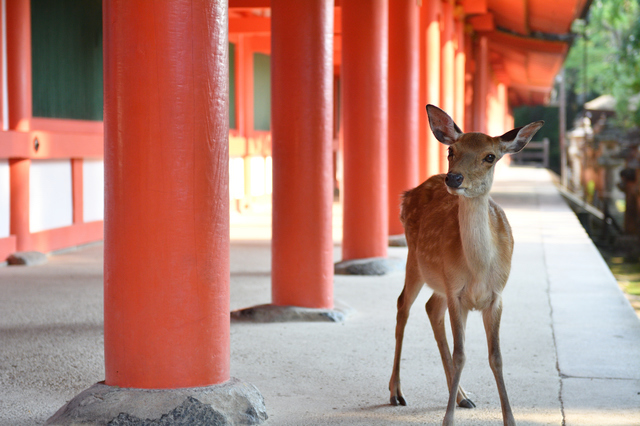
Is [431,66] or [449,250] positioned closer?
[449,250]

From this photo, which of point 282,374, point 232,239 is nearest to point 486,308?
point 282,374

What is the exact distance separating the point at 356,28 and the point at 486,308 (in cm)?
511

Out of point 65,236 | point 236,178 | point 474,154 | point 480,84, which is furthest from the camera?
point 480,84

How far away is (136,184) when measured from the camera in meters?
3.66

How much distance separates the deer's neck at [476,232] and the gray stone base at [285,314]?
101 inches

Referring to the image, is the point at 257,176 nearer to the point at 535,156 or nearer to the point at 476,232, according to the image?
the point at 476,232

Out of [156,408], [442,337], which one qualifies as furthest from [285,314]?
[156,408]

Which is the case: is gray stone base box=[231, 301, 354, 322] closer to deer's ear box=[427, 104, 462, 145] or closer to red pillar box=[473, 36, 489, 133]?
deer's ear box=[427, 104, 462, 145]

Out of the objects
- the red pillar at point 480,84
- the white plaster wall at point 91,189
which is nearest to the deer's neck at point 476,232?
the white plaster wall at point 91,189

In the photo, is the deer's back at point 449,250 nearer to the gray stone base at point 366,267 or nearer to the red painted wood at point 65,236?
the gray stone base at point 366,267

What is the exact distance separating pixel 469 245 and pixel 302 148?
8.46 feet

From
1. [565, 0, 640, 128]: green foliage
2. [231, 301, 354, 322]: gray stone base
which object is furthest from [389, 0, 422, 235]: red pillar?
[565, 0, 640, 128]: green foliage

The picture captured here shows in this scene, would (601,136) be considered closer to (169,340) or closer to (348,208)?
(348,208)

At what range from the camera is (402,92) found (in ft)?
32.8
